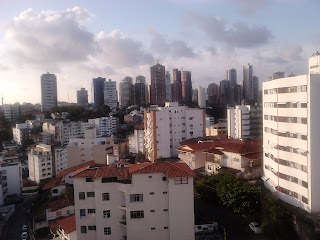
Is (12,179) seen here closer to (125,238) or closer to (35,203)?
(35,203)

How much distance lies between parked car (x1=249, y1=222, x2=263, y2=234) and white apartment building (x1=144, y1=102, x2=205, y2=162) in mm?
9214

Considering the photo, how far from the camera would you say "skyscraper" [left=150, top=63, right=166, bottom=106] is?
108ft

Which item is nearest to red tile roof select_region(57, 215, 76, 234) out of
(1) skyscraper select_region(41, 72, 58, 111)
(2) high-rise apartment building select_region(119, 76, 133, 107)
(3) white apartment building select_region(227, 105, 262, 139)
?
(3) white apartment building select_region(227, 105, 262, 139)

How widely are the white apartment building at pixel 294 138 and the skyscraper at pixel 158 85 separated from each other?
23.5 metres

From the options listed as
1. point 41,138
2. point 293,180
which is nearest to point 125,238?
point 293,180

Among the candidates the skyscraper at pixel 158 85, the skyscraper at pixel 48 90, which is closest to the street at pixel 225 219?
the skyscraper at pixel 158 85

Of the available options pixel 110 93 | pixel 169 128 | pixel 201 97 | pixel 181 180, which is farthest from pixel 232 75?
pixel 181 180

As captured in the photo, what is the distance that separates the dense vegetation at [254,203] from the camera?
7782mm

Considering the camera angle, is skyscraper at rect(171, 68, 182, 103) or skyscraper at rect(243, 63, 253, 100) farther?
skyscraper at rect(171, 68, 182, 103)

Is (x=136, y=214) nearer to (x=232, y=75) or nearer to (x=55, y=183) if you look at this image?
(x=55, y=183)

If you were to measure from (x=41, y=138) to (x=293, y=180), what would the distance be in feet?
77.6

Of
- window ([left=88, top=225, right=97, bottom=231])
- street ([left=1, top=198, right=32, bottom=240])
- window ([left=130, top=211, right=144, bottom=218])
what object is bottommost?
street ([left=1, top=198, right=32, bottom=240])

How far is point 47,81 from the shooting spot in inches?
1658

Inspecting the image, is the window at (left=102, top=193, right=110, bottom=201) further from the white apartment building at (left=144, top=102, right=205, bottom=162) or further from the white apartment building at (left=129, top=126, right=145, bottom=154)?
the white apartment building at (left=129, top=126, right=145, bottom=154)
